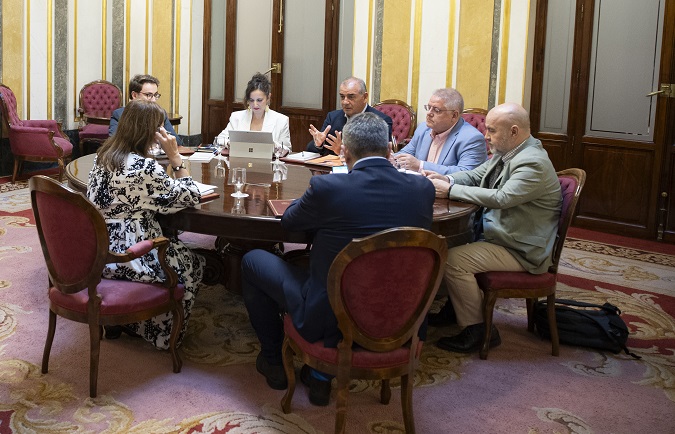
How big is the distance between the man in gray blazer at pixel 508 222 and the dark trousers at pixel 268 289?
35.7 inches

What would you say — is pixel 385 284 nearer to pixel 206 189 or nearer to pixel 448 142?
pixel 206 189

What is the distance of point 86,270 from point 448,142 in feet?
7.73

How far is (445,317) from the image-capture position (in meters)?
3.94

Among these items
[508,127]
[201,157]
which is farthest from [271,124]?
[508,127]

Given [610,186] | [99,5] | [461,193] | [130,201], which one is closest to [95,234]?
[130,201]

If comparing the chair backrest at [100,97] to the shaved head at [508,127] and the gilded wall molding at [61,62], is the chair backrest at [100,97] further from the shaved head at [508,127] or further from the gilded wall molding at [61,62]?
the shaved head at [508,127]

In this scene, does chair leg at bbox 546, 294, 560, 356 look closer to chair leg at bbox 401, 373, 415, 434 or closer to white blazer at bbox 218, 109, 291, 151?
chair leg at bbox 401, 373, 415, 434

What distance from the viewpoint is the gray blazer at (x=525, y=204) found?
342cm

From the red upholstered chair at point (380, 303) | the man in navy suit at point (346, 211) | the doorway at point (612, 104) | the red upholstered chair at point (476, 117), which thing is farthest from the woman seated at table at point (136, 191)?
the doorway at point (612, 104)

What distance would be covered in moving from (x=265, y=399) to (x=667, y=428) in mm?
1563

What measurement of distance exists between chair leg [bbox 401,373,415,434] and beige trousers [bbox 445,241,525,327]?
3.08ft

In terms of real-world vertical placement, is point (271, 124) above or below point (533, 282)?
above

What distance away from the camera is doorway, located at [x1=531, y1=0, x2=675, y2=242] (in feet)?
20.2

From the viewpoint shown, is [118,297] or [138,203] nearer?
[118,297]
